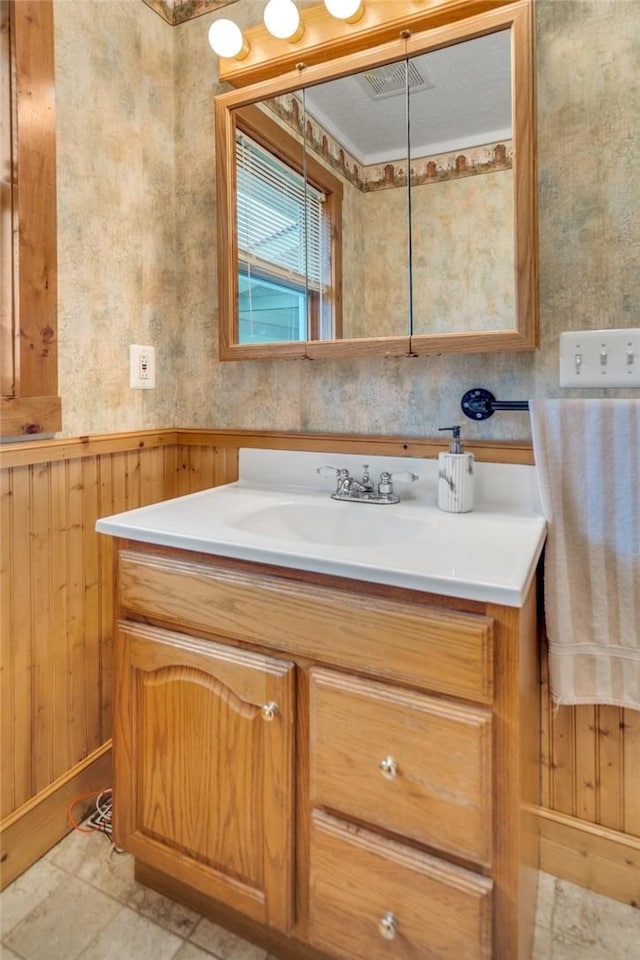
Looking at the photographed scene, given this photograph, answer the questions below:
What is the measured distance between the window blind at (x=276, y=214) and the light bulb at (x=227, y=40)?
174mm

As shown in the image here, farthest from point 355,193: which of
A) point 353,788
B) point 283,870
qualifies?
point 283,870

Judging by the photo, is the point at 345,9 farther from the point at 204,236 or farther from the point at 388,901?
the point at 388,901

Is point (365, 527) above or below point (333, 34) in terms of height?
below

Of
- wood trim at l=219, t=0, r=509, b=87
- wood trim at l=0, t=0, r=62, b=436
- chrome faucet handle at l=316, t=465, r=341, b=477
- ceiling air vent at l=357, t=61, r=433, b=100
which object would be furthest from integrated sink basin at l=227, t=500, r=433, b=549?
wood trim at l=219, t=0, r=509, b=87

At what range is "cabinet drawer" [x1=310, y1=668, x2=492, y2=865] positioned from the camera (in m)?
0.75

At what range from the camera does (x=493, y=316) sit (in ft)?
3.69

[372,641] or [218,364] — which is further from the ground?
[218,364]

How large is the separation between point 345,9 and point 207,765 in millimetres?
1559

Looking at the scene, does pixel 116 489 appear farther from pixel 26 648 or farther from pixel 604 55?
pixel 604 55

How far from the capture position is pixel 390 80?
1.20 metres

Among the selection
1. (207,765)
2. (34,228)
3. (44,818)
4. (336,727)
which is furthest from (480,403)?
(44,818)

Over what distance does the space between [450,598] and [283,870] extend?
56 cm

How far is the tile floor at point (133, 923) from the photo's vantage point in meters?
1.02

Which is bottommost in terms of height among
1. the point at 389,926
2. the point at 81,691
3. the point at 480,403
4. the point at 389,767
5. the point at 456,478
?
the point at 389,926
